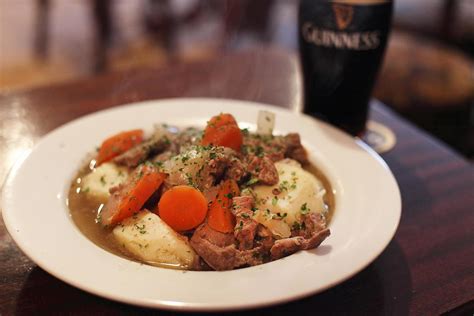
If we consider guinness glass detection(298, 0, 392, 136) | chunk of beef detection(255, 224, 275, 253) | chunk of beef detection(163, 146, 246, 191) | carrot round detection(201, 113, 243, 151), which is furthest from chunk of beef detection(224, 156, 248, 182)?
guinness glass detection(298, 0, 392, 136)

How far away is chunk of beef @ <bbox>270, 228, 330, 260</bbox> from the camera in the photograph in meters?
1.23

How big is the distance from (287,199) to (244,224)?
0.22 m

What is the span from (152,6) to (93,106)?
3.44 metres

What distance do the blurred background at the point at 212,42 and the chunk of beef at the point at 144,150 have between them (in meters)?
1.00

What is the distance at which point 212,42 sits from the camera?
5.93 meters

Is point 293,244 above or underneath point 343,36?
underneath

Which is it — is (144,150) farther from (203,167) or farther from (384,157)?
(384,157)

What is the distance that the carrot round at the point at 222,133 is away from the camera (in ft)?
5.19

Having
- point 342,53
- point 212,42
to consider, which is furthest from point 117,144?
point 212,42

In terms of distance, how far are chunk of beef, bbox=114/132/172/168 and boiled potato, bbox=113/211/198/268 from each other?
13.3 inches

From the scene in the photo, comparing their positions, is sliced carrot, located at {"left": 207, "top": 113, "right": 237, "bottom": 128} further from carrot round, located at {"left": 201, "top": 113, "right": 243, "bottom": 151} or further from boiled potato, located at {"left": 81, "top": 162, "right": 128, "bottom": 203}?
boiled potato, located at {"left": 81, "top": 162, "right": 128, "bottom": 203}

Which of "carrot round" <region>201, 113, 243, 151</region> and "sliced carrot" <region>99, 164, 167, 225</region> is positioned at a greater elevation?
"carrot round" <region>201, 113, 243, 151</region>

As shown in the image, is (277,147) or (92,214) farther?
(277,147)

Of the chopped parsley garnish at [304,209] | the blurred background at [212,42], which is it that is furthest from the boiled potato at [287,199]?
the blurred background at [212,42]
